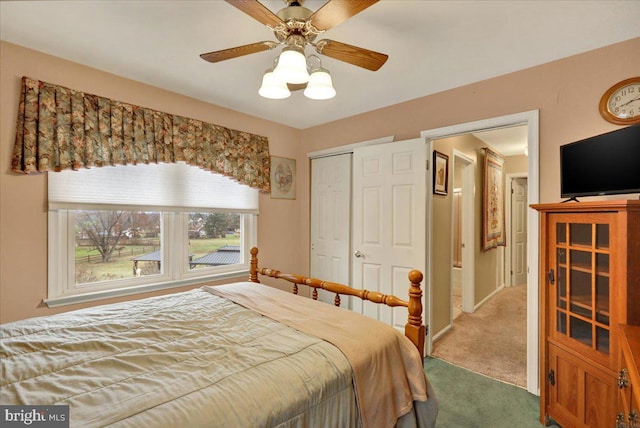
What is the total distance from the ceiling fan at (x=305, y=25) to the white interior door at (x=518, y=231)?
5113 mm

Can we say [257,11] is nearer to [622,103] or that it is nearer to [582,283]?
[582,283]

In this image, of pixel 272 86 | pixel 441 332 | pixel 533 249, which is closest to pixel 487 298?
pixel 441 332

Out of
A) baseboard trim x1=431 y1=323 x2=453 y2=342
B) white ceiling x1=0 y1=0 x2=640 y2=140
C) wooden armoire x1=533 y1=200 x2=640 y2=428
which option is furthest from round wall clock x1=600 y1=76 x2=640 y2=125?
baseboard trim x1=431 y1=323 x2=453 y2=342

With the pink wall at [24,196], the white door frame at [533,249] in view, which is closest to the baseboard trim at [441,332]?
the white door frame at [533,249]

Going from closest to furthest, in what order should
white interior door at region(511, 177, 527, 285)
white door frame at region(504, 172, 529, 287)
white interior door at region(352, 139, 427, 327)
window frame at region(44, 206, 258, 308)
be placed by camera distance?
window frame at region(44, 206, 258, 308), white interior door at region(352, 139, 427, 327), white door frame at region(504, 172, 529, 287), white interior door at region(511, 177, 527, 285)

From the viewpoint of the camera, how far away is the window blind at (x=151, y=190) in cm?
222

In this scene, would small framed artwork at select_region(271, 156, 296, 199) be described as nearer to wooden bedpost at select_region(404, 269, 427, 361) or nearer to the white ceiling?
the white ceiling

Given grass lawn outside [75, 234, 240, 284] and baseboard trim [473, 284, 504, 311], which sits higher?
grass lawn outside [75, 234, 240, 284]

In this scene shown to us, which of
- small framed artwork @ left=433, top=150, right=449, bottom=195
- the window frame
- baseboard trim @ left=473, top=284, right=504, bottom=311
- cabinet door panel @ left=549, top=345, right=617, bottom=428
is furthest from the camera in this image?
baseboard trim @ left=473, top=284, right=504, bottom=311

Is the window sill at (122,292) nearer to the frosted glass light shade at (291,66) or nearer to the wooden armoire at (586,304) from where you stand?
the frosted glass light shade at (291,66)

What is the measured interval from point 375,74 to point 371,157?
89 cm

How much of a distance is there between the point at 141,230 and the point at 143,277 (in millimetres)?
425

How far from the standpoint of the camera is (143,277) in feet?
8.66

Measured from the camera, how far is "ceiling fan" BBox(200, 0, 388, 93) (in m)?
1.23
